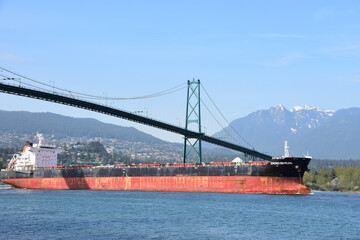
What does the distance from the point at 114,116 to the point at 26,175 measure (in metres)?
15.0

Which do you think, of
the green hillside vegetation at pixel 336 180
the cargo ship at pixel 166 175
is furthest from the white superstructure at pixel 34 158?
the green hillside vegetation at pixel 336 180

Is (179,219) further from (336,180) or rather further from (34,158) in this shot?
(336,180)

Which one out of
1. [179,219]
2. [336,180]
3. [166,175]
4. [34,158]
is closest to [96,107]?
[166,175]

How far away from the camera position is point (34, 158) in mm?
67875

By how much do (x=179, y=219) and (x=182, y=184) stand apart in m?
23.2

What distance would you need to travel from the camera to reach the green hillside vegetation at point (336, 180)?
83312 mm

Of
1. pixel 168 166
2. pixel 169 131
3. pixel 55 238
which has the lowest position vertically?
pixel 55 238

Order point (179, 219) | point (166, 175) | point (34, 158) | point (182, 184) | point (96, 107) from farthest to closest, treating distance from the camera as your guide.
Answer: point (34, 158), point (96, 107), point (166, 175), point (182, 184), point (179, 219)

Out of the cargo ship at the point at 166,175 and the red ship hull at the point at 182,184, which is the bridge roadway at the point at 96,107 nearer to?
the cargo ship at the point at 166,175

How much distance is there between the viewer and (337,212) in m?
36.2

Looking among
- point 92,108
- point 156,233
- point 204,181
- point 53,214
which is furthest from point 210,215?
point 92,108

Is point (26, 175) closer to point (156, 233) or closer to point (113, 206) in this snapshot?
point (113, 206)

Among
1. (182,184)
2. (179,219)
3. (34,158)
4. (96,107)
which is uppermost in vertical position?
(96,107)

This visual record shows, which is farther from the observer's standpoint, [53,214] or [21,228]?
[53,214]
